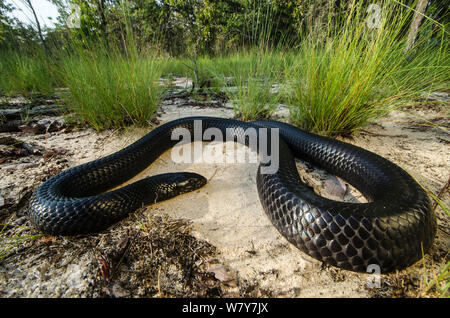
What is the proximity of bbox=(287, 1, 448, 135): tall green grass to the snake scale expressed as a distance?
50 cm

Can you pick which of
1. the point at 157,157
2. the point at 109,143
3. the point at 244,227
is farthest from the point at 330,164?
the point at 109,143

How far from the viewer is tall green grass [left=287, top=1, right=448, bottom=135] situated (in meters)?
2.23

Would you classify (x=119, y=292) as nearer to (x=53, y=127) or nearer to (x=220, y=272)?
(x=220, y=272)

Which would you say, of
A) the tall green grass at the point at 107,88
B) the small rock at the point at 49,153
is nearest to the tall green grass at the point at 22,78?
the tall green grass at the point at 107,88

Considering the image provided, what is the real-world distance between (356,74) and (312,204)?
1806 mm

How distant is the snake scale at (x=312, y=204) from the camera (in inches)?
48.7

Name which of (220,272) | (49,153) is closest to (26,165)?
(49,153)

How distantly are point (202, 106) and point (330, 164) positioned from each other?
3.32m

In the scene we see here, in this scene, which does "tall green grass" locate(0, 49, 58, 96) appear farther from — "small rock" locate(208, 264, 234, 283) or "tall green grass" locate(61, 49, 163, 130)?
"small rock" locate(208, 264, 234, 283)

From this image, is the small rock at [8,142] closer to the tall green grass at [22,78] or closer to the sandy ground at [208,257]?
the sandy ground at [208,257]

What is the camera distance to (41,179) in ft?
7.17

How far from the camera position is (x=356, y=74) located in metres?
2.28

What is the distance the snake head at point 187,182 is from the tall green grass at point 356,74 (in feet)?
6.01

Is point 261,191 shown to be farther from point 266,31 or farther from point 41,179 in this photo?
point 266,31
